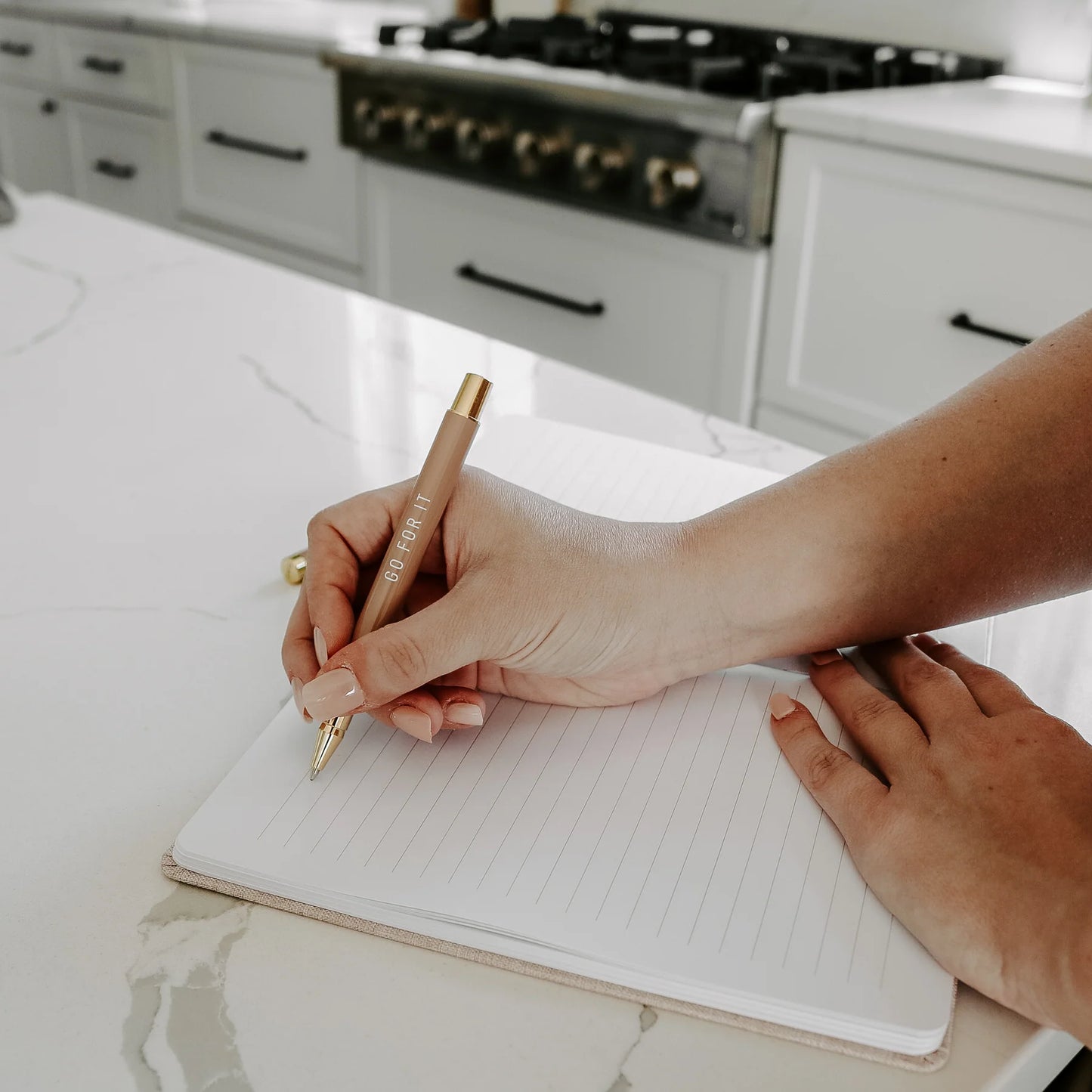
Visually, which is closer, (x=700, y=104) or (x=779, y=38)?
(x=700, y=104)

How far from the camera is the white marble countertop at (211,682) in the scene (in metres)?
0.42

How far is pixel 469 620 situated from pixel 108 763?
19 cm

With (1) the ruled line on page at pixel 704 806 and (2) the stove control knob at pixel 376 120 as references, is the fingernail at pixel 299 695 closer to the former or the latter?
(1) the ruled line on page at pixel 704 806

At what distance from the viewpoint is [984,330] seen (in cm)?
Result: 150

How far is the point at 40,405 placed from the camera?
0.92 m

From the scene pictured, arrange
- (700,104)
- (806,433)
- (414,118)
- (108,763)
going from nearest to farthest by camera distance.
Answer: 1. (108,763)
2. (700,104)
3. (806,433)
4. (414,118)

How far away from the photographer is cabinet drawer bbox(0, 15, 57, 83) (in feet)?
9.30

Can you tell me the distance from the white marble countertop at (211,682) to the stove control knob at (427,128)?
90 centimetres

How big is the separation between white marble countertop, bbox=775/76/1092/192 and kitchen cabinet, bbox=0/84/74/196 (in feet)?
6.95

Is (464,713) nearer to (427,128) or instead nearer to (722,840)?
(722,840)

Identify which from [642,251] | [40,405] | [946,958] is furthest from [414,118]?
[946,958]

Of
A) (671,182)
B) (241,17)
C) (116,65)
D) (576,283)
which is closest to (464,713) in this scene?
(671,182)

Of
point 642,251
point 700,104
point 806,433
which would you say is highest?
point 700,104

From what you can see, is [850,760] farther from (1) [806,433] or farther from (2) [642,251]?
(2) [642,251]
